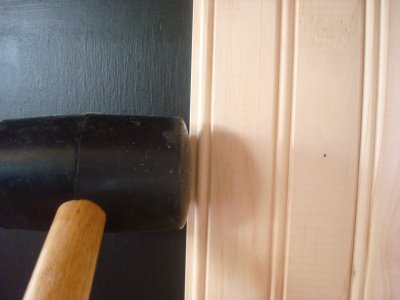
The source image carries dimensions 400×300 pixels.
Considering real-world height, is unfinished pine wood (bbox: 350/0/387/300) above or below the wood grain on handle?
above

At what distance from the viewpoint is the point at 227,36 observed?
40 centimetres

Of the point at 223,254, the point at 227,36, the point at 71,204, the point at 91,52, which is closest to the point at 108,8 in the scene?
the point at 91,52

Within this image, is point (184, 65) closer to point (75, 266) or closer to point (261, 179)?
point (261, 179)

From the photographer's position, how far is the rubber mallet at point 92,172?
326mm

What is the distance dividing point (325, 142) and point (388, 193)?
0.40 feet

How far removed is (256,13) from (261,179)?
0.26m

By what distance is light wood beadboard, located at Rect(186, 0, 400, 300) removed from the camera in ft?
1.26

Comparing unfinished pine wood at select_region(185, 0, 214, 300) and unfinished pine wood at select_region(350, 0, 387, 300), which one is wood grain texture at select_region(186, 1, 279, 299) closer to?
unfinished pine wood at select_region(185, 0, 214, 300)

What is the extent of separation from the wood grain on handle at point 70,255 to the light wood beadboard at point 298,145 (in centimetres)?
17

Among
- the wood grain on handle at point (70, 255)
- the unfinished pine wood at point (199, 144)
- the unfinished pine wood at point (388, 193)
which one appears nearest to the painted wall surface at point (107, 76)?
the unfinished pine wood at point (199, 144)

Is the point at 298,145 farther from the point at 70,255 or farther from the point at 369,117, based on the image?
the point at 70,255

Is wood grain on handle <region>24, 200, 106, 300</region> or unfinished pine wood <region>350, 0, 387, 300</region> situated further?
unfinished pine wood <region>350, 0, 387, 300</region>

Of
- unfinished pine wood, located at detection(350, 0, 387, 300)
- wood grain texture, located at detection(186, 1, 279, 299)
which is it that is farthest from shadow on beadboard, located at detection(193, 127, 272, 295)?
unfinished pine wood, located at detection(350, 0, 387, 300)

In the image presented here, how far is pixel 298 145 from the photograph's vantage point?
1.29 ft
